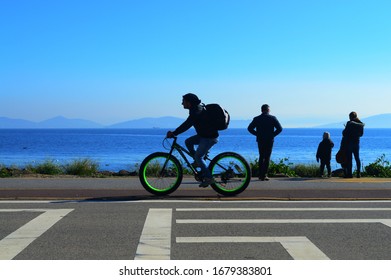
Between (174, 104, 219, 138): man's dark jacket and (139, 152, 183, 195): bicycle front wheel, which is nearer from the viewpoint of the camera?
(174, 104, 219, 138): man's dark jacket

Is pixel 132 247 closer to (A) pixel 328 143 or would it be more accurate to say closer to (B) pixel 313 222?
(B) pixel 313 222

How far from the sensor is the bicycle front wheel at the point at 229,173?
11211 mm

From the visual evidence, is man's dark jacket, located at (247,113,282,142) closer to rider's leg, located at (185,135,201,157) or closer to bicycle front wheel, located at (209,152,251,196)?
bicycle front wheel, located at (209,152,251,196)

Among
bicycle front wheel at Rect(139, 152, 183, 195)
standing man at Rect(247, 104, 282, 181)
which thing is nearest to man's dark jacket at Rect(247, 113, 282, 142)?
standing man at Rect(247, 104, 282, 181)

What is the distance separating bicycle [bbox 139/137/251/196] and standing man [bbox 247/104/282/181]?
11.3 feet

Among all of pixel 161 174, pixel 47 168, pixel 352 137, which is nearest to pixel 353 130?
pixel 352 137

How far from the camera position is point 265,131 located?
48.2 feet

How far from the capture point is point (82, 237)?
721cm

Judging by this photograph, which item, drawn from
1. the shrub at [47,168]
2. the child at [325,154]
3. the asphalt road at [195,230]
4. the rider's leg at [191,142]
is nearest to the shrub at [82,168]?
the shrub at [47,168]

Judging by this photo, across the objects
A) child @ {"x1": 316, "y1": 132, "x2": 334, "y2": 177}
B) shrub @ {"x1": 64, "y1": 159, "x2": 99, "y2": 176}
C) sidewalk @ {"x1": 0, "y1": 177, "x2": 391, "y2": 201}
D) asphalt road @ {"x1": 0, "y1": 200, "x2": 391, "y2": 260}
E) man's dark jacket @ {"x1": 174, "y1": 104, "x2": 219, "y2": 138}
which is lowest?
asphalt road @ {"x1": 0, "y1": 200, "x2": 391, "y2": 260}

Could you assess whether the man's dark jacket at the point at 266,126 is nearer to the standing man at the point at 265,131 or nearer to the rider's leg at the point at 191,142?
the standing man at the point at 265,131

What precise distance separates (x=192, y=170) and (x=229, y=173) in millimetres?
704

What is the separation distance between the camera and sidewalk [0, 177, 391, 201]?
437 inches
